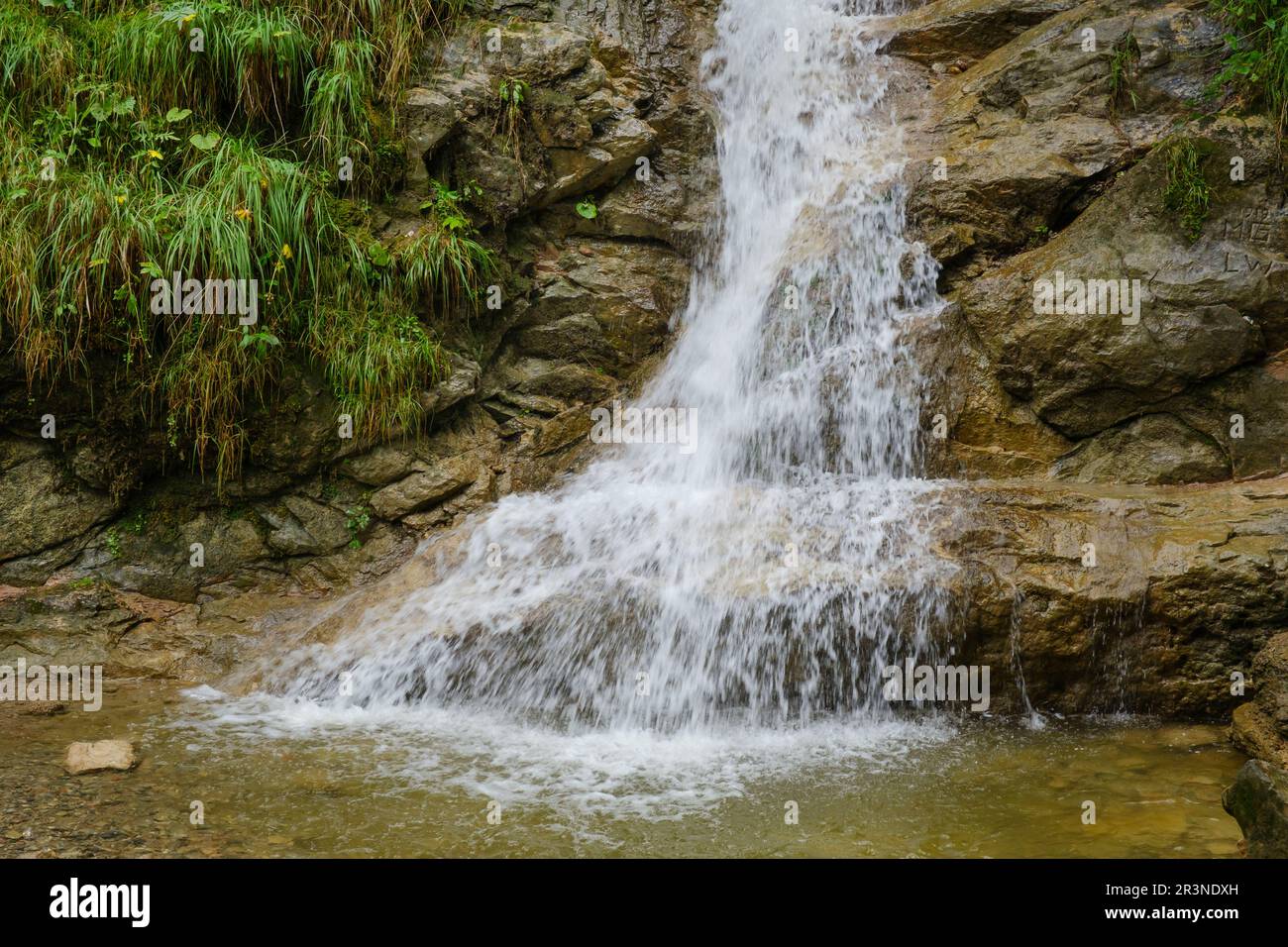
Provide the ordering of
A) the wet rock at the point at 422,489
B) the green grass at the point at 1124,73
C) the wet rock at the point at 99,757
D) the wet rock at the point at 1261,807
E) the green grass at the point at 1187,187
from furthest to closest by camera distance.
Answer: the green grass at the point at 1124,73 → the wet rock at the point at 422,489 → the green grass at the point at 1187,187 → the wet rock at the point at 99,757 → the wet rock at the point at 1261,807

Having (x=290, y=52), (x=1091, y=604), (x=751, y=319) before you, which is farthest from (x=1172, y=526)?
(x=290, y=52)

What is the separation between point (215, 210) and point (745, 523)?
3.97m

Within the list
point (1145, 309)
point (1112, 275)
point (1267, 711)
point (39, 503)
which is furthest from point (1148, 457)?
point (39, 503)

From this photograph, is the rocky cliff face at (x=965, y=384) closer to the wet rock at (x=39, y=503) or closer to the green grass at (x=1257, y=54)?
the wet rock at (x=39, y=503)

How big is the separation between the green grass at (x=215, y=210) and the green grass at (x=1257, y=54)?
18.0ft

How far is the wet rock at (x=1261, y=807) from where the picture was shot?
3.32 m

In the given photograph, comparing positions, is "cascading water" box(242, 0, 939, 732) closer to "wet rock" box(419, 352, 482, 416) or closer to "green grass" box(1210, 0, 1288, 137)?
"wet rock" box(419, 352, 482, 416)

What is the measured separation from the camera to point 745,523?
5.64 meters

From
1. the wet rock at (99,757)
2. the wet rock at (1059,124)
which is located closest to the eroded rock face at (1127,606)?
the wet rock at (1059,124)

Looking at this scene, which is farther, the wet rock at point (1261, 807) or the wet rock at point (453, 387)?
the wet rock at point (453, 387)

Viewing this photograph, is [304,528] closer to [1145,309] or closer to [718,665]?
[718,665]

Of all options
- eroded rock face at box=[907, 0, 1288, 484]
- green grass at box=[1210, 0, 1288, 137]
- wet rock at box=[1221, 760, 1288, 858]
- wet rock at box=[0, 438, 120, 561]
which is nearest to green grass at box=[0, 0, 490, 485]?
wet rock at box=[0, 438, 120, 561]

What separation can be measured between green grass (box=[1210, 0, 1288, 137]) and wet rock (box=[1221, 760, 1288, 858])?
4.56 metres
